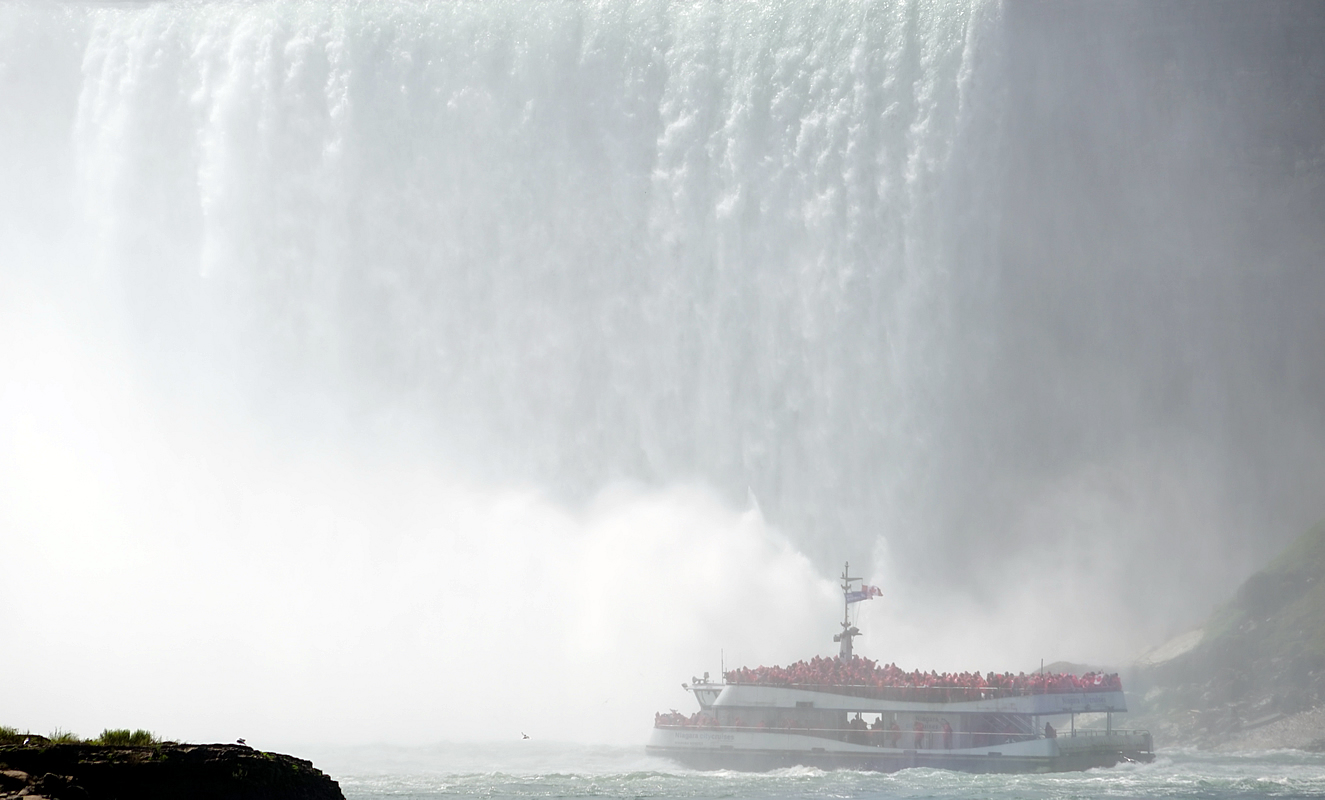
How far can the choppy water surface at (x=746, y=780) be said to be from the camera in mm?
38281

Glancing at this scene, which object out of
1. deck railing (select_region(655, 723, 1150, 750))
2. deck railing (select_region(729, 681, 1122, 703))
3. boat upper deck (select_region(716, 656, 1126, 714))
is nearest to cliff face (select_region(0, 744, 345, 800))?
deck railing (select_region(655, 723, 1150, 750))

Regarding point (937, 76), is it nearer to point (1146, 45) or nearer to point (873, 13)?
point (873, 13)

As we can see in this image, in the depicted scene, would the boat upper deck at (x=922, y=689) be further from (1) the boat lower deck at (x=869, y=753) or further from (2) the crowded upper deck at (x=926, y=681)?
(1) the boat lower deck at (x=869, y=753)

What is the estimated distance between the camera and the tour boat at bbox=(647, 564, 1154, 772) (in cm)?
4691

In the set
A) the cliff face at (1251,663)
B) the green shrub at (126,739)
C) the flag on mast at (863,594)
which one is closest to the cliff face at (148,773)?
the green shrub at (126,739)

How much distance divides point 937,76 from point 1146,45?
14.6m

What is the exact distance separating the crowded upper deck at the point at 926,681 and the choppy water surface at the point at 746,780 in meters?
3.25

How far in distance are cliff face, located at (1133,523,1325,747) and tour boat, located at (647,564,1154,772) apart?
14.0 metres

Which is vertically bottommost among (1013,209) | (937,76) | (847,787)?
(847,787)

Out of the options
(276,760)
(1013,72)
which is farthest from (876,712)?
(1013,72)

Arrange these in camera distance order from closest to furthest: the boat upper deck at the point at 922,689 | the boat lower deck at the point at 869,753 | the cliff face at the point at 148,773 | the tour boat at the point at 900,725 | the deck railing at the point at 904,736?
the cliff face at the point at 148,773, the boat lower deck at the point at 869,753, the tour boat at the point at 900,725, the deck railing at the point at 904,736, the boat upper deck at the point at 922,689

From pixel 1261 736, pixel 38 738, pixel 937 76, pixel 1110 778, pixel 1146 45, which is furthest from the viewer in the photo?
pixel 1146 45

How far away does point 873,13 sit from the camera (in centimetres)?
7238

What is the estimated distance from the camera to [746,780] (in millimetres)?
44500
